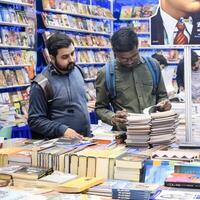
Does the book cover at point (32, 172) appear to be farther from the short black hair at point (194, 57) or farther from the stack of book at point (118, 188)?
the short black hair at point (194, 57)

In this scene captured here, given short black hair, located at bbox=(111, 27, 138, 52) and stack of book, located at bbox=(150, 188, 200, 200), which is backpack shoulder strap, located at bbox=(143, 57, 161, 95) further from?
stack of book, located at bbox=(150, 188, 200, 200)

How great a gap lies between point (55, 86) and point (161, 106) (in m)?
0.83

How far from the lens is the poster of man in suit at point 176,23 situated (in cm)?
288

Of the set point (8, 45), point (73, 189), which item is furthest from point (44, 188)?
point (8, 45)

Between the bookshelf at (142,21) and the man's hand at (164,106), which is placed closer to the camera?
the man's hand at (164,106)

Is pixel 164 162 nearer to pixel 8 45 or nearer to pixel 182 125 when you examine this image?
pixel 182 125

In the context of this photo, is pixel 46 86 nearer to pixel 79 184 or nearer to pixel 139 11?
pixel 79 184

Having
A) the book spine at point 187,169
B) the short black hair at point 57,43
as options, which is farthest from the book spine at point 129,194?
the short black hair at point 57,43

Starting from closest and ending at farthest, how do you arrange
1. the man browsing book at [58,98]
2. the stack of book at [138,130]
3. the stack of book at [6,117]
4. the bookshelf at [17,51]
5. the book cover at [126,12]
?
the stack of book at [138,130], the man browsing book at [58,98], the stack of book at [6,117], the bookshelf at [17,51], the book cover at [126,12]

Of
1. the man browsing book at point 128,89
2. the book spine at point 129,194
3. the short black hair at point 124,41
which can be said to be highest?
the short black hair at point 124,41

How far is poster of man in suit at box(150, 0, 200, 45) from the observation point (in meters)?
2.88

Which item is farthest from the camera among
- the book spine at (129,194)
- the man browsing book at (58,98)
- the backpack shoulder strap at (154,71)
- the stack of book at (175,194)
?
the backpack shoulder strap at (154,71)

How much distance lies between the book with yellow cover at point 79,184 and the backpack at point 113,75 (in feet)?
3.84

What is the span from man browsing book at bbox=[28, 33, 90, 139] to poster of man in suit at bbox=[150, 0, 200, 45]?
2.62ft
